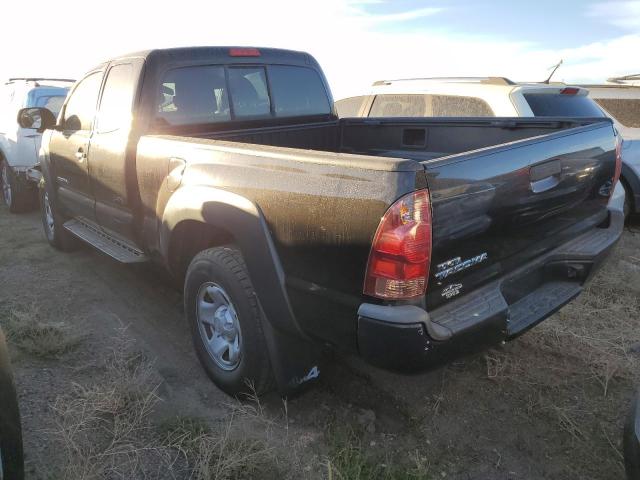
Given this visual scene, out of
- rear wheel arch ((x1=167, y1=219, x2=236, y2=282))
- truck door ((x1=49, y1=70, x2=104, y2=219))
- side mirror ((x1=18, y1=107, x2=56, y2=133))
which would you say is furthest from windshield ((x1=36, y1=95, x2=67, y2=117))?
rear wheel arch ((x1=167, y1=219, x2=236, y2=282))

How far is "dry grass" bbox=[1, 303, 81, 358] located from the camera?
3381 mm

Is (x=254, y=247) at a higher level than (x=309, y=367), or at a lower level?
higher

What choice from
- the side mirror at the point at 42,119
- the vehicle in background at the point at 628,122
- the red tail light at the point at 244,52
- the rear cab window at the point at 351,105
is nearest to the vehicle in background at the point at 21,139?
the side mirror at the point at 42,119

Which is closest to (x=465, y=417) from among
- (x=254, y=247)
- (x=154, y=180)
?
(x=254, y=247)

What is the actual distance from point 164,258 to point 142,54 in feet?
4.78

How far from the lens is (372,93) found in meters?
6.50

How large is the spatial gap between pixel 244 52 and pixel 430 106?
2.57 m

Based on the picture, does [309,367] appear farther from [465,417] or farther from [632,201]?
[632,201]

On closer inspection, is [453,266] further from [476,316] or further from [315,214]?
[315,214]

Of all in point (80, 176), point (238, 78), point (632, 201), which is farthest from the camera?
point (632, 201)

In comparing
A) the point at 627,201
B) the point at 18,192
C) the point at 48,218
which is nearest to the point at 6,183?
the point at 18,192

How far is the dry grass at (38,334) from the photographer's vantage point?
338 cm

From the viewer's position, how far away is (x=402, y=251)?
6.52 ft

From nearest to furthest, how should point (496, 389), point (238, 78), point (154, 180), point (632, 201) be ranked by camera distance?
point (496, 389) < point (154, 180) < point (238, 78) < point (632, 201)
